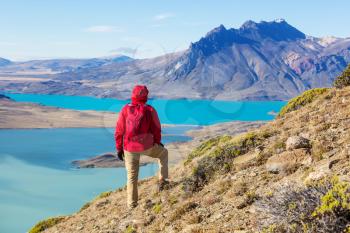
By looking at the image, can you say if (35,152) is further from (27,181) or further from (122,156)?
(122,156)

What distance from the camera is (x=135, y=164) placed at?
45.2 ft

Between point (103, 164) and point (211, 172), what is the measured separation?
159724 millimetres

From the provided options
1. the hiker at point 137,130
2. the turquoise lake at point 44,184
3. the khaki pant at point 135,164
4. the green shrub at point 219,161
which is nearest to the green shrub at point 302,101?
the green shrub at point 219,161

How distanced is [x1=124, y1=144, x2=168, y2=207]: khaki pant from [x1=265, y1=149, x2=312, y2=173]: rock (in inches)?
133

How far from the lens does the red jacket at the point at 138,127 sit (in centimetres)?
1302

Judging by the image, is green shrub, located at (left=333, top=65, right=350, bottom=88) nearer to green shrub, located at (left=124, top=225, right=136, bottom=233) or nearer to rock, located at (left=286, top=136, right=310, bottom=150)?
rock, located at (left=286, top=136, right=310, bottom=150)

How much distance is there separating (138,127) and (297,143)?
4757mm

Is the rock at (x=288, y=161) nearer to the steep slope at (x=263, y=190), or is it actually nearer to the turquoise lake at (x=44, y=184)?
the steep slope at (x=263, y=190)

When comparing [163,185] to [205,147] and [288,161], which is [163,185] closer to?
[288,161]

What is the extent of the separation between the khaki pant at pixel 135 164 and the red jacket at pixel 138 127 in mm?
264

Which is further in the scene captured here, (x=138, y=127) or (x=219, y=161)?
(x=219, y=161)

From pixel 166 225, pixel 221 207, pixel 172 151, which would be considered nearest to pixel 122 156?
pixel 166 225

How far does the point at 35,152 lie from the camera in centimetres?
19288

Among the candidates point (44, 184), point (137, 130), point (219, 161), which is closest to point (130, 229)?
point (137, 130)
